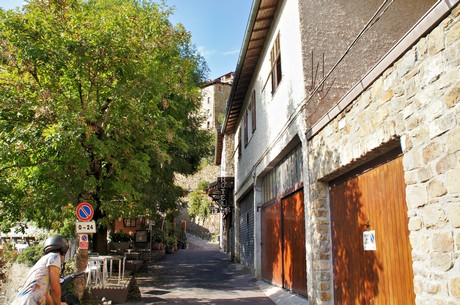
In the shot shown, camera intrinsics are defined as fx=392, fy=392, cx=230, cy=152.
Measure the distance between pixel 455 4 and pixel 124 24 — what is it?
7.70 metres

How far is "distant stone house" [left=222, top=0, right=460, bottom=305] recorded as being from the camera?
145 inches

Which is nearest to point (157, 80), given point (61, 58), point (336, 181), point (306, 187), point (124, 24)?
point (124, 24)

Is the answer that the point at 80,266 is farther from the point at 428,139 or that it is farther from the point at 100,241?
the point at 428,139

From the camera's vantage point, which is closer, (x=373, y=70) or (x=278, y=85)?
(x=373, y=70)

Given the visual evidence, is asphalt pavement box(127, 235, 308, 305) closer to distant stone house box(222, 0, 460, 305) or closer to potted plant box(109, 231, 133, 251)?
distant stone house box(222, 0, 460, 305)

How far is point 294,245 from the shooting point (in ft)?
30.1

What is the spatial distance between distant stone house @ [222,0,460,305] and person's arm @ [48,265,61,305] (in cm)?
368

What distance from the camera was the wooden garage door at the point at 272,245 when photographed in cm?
1068

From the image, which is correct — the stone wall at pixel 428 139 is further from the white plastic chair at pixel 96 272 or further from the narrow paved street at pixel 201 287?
the white plastic chair at pixel 96 272

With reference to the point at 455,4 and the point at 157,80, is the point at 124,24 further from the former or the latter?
the point at 455,4

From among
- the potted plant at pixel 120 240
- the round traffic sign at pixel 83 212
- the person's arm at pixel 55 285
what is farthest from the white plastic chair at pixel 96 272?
the potted plant at pixel 120 240

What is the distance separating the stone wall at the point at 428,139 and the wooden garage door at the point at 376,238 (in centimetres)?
48

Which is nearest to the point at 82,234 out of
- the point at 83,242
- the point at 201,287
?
the point at 83,242

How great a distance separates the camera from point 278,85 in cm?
1013
